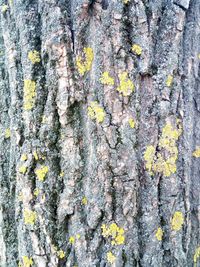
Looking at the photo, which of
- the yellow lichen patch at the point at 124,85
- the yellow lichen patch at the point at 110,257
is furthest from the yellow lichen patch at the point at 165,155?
the yellow lichen patch at the point at 110,257

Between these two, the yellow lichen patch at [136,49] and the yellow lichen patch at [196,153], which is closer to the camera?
the yellow lichen patch at [136,49]

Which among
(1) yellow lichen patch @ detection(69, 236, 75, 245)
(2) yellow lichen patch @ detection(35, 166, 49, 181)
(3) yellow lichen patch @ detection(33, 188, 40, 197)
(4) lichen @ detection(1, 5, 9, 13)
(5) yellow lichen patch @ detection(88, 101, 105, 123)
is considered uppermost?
(4) lichen @ detection(1, 5, 9, 13)

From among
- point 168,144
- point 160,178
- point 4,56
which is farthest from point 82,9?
point 160,178

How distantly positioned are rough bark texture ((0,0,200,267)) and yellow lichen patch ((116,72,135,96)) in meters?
0.02

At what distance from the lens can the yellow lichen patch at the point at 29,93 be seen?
1.40m

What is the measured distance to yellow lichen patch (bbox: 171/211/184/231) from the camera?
1441 mm

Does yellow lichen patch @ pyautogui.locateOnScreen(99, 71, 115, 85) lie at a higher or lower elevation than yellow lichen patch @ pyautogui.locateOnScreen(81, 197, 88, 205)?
higher

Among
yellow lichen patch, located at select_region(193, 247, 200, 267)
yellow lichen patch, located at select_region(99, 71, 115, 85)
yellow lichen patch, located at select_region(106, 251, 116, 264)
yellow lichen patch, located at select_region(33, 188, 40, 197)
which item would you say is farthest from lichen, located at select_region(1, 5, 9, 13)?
yellow lichen patch, located at select_region(193, 247, 200, 267)

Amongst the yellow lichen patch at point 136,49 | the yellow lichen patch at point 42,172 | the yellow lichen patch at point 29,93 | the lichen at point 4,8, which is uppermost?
the lichen at point 4,8

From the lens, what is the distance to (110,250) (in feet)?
4.46

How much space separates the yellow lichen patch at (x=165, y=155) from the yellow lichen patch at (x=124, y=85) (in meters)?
0.22

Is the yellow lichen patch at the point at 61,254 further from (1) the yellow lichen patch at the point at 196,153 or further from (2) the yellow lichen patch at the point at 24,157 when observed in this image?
(1) the yellow lichen patch at the point at 196,153

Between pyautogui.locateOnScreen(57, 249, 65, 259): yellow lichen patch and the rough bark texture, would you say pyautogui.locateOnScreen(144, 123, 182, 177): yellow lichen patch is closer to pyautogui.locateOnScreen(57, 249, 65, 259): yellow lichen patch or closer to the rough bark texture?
the rough bark texture

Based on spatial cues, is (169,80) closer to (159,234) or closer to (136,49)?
(136,49)
